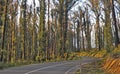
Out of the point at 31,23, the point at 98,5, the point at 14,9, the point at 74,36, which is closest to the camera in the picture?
the point at 14,9

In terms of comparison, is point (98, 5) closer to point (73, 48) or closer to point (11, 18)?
point (11, 18)

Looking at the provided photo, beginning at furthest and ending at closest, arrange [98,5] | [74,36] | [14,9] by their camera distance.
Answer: [74,36]
[98,5]
[14,9]

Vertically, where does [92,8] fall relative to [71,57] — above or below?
above

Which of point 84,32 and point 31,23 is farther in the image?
point 84,32

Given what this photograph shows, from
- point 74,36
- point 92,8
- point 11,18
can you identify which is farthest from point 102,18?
point 74,36

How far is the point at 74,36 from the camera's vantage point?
101m

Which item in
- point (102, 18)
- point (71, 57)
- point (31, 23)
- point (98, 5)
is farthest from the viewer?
point (31, 23)

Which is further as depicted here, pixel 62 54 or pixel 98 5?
pixel 98 5

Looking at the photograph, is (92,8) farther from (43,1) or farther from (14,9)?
(14,9)

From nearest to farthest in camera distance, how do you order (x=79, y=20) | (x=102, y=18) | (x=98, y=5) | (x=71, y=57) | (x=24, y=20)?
(x=71, y=57), (x=24, y=20), (x=98, y=5), (x=102, y=18), (x=79, y=20)

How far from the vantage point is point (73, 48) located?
103m

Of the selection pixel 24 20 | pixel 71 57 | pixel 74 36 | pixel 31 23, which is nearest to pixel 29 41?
pixel 31 23

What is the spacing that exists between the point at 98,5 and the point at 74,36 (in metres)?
38.3

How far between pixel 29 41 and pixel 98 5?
32268 millimetres
